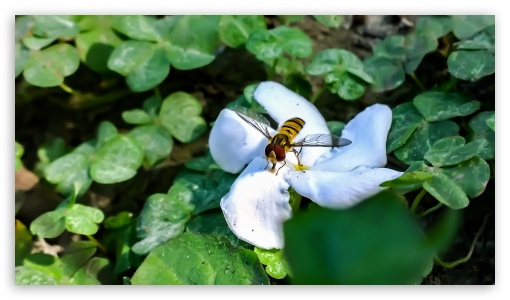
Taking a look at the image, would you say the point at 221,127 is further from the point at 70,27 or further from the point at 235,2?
the point at 70,27

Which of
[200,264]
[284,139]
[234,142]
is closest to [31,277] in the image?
[200,264]

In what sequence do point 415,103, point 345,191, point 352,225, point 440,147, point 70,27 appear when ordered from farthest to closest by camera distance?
point 70,27 < point 415,103 < point 440,147 < point 345,191 < point 352,225

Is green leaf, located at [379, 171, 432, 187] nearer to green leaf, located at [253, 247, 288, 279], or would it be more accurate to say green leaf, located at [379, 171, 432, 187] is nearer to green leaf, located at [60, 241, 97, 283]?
green leaf, located at [253, 247, 288, 279]

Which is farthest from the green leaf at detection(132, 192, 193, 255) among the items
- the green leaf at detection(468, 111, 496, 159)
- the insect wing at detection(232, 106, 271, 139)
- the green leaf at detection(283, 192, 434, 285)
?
the green leaf at detection(283, 192, 434, 285)

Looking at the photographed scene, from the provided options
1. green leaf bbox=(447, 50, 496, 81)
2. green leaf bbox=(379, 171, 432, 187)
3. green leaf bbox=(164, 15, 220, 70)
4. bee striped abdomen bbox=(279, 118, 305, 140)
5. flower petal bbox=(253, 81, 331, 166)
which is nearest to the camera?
green leaf bbox=(379, 171, 432, 187)

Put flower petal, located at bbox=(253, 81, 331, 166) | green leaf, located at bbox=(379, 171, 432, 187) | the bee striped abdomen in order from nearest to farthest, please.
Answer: green leaf, located at bbox=(379, 171, 432, 187) < the bee striped abdomen < flower petal, located at bbox=(253, 81, 331, 166)

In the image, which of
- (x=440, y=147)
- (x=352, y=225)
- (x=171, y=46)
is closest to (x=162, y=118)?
(x=171, y=46)
